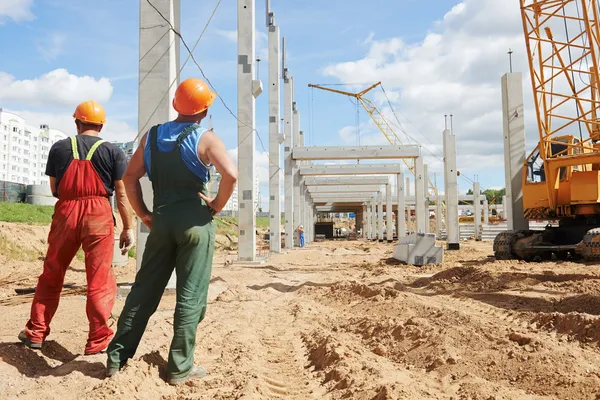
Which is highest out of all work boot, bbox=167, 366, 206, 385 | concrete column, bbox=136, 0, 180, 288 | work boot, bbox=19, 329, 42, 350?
concrete column, bbox=136, 0, 180, 288

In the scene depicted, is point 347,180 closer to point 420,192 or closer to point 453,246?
point 420,192

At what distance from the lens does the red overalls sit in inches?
135

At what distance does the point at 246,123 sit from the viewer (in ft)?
47.3

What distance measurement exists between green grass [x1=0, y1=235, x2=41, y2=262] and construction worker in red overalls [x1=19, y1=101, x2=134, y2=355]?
40.2ft

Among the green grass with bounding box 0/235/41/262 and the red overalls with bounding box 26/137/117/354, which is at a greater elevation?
the red overalls with bounding box 26/137/117/354

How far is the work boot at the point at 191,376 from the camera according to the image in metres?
2.94

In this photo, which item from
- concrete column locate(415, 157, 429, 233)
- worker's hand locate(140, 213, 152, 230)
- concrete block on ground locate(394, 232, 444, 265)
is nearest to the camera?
worker's hand locate(140, 213, 152, 230)

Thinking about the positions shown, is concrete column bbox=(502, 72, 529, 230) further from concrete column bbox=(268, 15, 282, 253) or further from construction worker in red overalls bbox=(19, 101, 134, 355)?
construction worker in red overalls bbox=(19, 101, 134, 355)

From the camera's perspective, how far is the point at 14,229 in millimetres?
15500

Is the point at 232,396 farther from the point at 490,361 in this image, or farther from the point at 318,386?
the point at 490,361

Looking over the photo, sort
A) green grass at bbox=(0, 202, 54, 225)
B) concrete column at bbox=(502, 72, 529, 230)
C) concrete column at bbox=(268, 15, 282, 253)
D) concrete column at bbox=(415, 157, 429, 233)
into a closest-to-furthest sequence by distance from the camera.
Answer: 1. concrete column at bbox=(502, 72, 529, 230)
2. concrete column at bbox=(268, 15, 282, 253)
3. green grass at bbox=(0, 202, 54, 225)
4. concrete column at bbox=(415, 157, 429, 233)

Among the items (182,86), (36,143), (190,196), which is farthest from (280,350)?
(36,143)

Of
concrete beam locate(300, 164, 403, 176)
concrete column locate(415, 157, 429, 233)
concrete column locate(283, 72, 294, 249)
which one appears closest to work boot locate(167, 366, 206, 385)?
concrete column locate(283, 72, 294, 249)

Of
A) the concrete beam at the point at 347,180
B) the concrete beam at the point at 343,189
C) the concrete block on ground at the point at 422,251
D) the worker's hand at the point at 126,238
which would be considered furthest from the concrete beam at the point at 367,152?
the worker's hand at the point at 126,238
